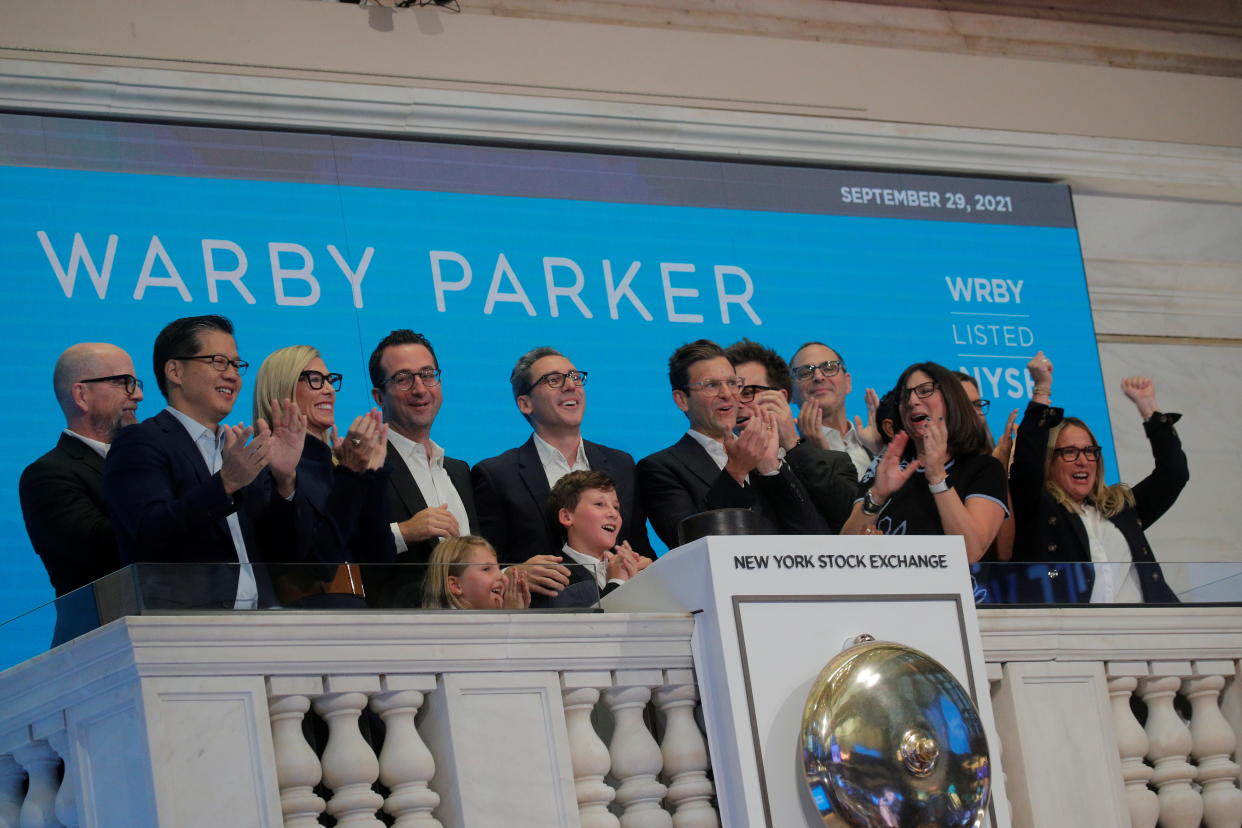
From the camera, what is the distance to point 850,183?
7.01 meters

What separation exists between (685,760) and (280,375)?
2.58 m

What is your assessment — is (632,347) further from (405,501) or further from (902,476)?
(902,476)

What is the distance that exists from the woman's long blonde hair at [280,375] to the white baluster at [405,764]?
2.44m

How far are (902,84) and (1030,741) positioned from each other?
17.3 ft

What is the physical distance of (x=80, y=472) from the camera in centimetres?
453

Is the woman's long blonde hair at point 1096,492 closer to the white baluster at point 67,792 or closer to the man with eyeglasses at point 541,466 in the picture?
the man with eyeglasses at point 541,466

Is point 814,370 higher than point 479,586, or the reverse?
point 814,370

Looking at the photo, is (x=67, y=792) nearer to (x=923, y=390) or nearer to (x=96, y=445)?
(x=96, y=445)

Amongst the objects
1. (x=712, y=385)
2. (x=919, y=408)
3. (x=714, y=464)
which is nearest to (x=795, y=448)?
(x=714, y=464)

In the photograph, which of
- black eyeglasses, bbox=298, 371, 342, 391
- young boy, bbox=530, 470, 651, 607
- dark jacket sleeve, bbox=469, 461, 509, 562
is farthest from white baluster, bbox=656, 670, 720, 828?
dark jacket sleeve, bbox=469, 461, 509, 562

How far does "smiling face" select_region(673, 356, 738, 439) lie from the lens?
5.60 m

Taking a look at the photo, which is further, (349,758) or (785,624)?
(785,624)

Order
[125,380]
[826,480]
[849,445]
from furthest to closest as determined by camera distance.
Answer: [849,445]
[826,480]
[125,380]

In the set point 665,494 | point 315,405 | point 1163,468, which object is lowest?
point 1163,468
